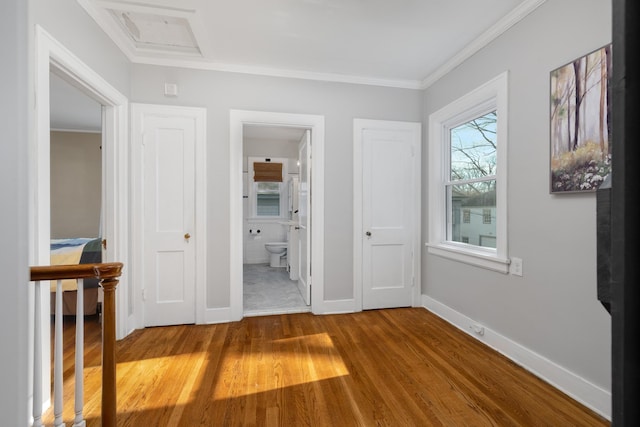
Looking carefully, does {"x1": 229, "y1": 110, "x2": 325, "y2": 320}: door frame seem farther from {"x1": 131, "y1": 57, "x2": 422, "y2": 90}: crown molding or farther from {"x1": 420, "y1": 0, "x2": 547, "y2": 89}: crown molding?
{"x1": 420, "y1": 0, "x2": 547, "y2": 89}: crown molding

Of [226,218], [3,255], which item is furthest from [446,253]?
[3,255]

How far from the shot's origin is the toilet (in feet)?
18.3

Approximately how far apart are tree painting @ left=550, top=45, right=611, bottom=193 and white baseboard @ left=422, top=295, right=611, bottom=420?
113 centimetres

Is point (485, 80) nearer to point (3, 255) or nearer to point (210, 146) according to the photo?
point (210, 146)

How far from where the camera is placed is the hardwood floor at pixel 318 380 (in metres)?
1.66

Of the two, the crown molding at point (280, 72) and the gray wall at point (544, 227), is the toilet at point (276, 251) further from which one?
the gray wall at point (544, 227)

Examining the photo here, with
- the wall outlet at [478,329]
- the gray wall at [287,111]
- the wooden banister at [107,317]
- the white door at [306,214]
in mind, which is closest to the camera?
the wooden banister at [107,317]

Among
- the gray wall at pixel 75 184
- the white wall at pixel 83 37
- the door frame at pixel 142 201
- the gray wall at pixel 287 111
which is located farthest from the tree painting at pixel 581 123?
the gray wall at pixel 75 184

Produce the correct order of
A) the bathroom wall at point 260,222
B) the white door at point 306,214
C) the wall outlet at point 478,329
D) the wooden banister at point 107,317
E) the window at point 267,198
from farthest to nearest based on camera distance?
1. the window at point 267,198
2. the bathroom wall at point 260,222
3. the white door at point 306,214
4. the wall outlet at point 478,329
5. the wooden banister at point 107,317

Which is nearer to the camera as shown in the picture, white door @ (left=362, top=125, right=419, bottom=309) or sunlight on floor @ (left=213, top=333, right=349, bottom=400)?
sunlight on floor @ (left=213, top=333, right=349, bottom=400)

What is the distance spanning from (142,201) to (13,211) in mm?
2527

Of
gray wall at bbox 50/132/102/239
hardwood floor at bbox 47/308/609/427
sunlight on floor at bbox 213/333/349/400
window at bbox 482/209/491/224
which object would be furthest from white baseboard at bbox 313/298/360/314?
gray wall at bbox 50/132/102/239

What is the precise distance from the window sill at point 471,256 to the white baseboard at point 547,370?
512 millimetres

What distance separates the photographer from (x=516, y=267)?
2.22 meters
